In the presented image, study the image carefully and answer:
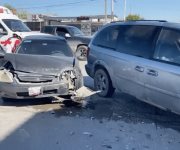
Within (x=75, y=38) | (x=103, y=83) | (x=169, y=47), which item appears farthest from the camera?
(x=75, y=38)

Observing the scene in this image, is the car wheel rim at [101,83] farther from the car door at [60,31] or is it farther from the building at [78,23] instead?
the building at [78,23]

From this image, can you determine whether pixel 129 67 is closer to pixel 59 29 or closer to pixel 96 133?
pixel 96 133

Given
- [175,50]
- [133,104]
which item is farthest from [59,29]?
[175,50]

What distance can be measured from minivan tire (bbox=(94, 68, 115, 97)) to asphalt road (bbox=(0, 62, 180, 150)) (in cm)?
19

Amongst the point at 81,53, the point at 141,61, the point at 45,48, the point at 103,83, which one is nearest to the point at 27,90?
the point at 45,48

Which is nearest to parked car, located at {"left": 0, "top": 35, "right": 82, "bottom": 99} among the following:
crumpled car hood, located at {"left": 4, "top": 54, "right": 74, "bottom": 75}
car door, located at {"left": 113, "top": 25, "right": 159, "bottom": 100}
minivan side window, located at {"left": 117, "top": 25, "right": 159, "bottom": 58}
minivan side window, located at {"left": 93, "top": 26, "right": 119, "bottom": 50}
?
crumpled car hood, located at {"left": 4, "top": 54, "right": 74, "bottom": 75}

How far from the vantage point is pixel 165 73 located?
6.20 m

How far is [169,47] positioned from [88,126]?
199 cm

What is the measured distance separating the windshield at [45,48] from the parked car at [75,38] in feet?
26.5

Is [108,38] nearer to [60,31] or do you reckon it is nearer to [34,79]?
[34,79]

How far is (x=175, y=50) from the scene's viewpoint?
6.33 metres

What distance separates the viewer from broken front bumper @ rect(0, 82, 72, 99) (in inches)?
292

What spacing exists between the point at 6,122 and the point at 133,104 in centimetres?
289

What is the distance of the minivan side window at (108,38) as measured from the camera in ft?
27.4
